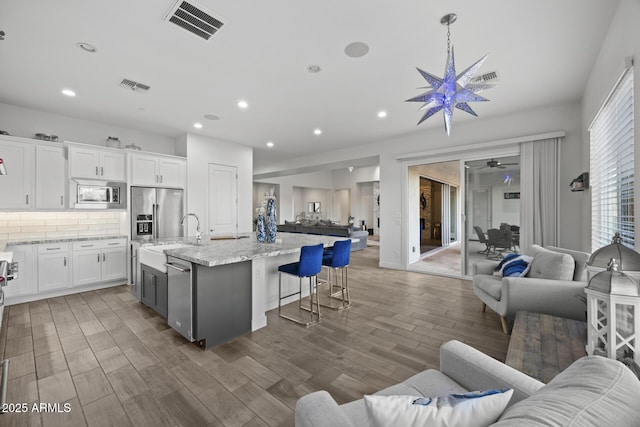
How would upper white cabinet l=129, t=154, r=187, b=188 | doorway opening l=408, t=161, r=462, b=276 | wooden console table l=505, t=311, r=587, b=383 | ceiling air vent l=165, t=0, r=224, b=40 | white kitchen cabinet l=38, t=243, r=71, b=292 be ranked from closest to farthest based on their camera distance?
1. wooden console table l=505, t=311, r=587, b=383
2. ceiling air vent l=165, t=0, r=224, b=40
3. white kitchen cabinet l=38, t=243, r=71, b=292
4. upper white cabinet l=129, t=154, r=187, b=188
5. doorway opening l=408, t=161, r=462, b=276

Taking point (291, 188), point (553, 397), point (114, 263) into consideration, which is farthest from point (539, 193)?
point (291, 188)

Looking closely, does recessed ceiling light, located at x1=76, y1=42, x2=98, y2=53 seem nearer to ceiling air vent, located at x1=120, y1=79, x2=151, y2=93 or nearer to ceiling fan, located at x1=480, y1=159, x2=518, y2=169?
ceiling air vent, located at x1=120, y1=79, x2=151, y2=93

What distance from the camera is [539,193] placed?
164 inches

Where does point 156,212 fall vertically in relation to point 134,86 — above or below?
below

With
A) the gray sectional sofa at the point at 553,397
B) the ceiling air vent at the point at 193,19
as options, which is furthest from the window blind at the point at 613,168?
the ceiling air vent at the point at 193,19

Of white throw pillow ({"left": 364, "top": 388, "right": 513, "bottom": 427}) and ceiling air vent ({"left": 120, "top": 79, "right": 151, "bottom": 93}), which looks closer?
white throw pillow ({"left": 364, "top": 388, "right": 513, "bottom": 427})

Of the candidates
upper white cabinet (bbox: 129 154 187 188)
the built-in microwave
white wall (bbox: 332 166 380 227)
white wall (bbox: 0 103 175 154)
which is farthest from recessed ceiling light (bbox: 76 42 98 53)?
white wall (bbox: 332 166 380 227)

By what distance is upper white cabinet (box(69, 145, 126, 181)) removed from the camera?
13.8 feet

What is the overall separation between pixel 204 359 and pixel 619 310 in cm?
277

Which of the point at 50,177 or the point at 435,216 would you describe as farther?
the point at 435,216

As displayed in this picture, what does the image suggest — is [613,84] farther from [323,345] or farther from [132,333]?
[132,333]

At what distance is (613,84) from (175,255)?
4.25 metres

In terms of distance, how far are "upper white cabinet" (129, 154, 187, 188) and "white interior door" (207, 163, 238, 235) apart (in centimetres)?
64

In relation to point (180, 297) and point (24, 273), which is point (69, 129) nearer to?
point (24, 273)
